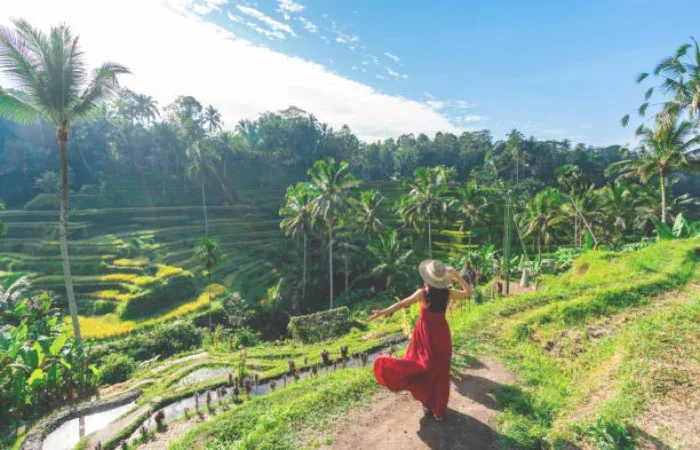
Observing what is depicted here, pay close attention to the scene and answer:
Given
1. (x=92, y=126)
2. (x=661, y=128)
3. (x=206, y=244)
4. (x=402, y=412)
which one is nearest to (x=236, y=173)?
(x=92, y=126)

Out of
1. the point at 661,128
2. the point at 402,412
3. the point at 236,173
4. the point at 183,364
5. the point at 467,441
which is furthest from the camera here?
the point at 236,173

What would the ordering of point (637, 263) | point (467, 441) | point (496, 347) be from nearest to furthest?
point (467, 441)
point (496, 347)
point (637, 263)

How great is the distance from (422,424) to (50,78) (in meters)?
14.2

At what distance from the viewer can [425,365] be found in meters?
4.22

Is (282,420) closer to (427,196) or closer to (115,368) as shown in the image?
(115,368)

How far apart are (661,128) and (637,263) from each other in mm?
5737

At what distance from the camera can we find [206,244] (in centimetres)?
2144

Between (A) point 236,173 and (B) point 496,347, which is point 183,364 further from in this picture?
(A) point 236,173

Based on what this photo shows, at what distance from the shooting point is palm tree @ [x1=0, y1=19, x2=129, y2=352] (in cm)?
1085

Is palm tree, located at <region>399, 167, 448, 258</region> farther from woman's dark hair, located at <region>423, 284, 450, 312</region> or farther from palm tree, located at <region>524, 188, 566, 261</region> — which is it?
woman's dark hair, located at <region>423, 284, 450, 312</region>

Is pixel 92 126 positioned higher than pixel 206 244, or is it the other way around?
pixel 92 126

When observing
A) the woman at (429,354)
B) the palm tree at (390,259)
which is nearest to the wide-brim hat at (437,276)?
the woman at (429,354)

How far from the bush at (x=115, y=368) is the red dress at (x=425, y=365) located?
49.9ft

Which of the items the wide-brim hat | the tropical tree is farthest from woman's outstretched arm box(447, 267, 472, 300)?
the tropical tree
